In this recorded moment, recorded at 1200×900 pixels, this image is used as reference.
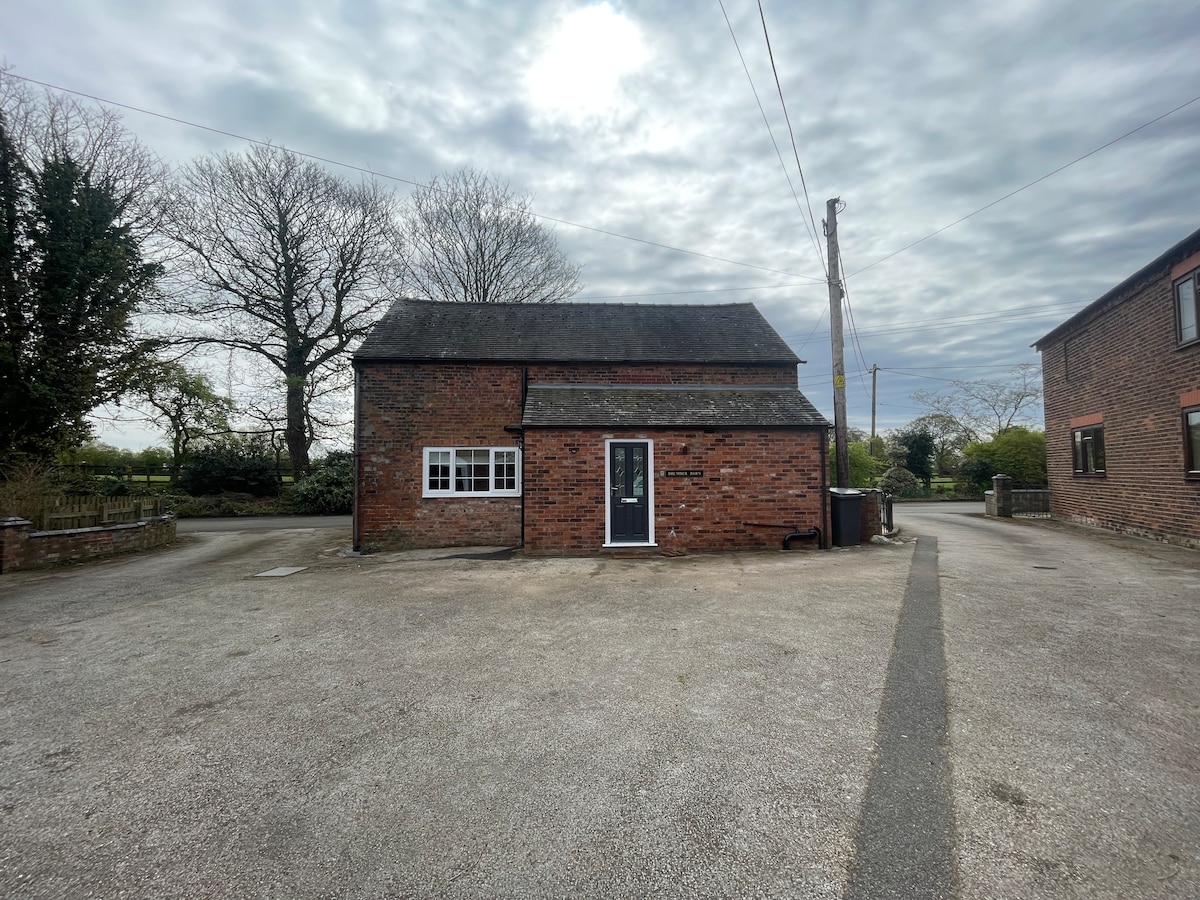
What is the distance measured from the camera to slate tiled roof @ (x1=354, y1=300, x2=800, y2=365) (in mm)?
12453

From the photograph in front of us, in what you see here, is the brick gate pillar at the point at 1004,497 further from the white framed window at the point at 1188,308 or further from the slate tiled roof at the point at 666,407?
the slate tiled roof at the point at 666,407

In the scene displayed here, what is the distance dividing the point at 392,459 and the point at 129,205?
12041 millimetres

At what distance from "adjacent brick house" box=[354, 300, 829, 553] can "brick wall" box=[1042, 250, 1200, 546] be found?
6.78 metres

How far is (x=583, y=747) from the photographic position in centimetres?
314

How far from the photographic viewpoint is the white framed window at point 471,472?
12.0 m

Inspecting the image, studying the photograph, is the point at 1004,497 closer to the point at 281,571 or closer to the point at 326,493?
the point at 281,571

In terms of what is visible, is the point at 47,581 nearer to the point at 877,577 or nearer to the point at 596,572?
the point at 596,572

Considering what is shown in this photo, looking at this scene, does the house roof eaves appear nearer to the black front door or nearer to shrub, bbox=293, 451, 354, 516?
the black front door

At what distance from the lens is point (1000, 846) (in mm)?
2258

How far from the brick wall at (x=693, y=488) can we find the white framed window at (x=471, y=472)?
1878 mm

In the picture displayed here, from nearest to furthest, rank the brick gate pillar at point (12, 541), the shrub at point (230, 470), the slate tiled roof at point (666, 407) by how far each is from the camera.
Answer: the brick gate pillar at point (12, 541), the slate tiled roof at point (666, 407), the shrub at point (230, 470)

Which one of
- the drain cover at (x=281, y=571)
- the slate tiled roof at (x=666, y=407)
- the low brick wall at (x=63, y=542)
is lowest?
the drain cover at (x=281, y=571)

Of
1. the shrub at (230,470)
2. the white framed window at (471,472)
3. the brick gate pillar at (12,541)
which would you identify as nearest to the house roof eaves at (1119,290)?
the white framed window at (471,472)

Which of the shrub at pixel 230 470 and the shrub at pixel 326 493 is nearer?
the shrub at pixel 326 493
